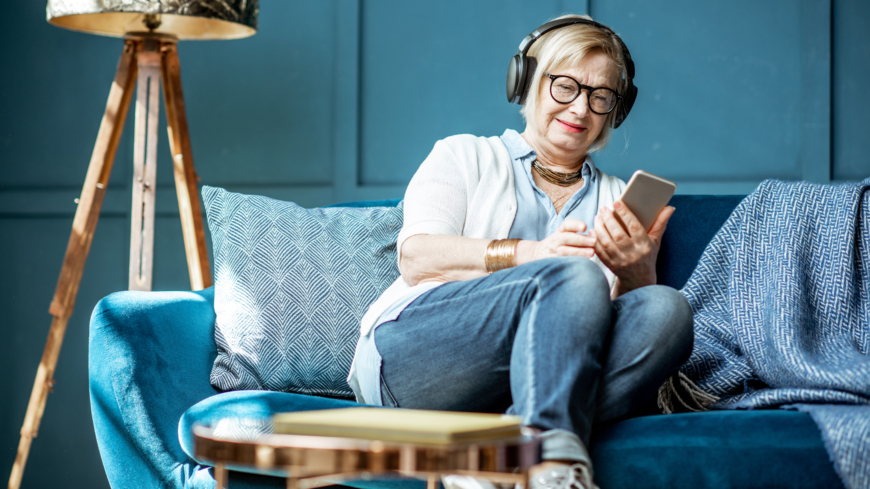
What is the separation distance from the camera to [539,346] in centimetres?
105

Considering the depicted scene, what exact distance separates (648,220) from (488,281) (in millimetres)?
363

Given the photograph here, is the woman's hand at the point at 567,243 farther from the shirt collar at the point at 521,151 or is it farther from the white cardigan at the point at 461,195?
the shirt collar at the point at 521,151

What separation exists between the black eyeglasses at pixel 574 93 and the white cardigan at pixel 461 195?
0.17 meters

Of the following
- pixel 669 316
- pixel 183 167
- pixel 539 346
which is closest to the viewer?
pixel 539 346

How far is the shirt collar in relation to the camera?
5.38ft

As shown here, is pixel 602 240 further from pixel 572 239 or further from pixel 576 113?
pixel 576 113

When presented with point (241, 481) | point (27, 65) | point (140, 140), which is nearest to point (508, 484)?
point (241, 481)

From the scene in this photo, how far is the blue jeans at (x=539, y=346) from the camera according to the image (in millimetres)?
1033

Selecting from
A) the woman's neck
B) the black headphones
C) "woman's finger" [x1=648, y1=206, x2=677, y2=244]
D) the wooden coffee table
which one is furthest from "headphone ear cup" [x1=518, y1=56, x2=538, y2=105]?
the wooden coffee table

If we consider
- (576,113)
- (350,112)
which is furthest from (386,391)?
(350,112)

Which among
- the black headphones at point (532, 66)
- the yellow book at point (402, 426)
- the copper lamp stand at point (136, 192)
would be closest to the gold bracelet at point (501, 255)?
the black headphones at point (532, 66)

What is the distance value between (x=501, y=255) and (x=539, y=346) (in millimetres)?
318

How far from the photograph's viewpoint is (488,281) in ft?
3.85

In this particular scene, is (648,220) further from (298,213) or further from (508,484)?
(298,213)
